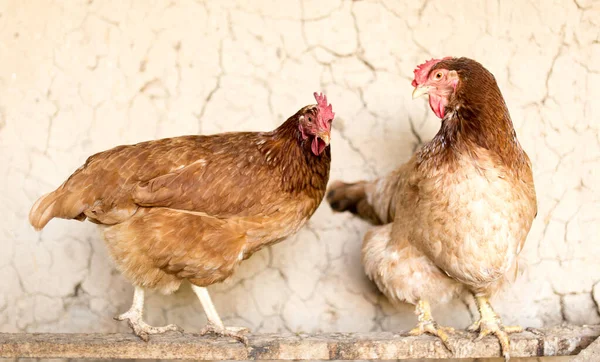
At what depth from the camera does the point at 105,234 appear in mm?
2441

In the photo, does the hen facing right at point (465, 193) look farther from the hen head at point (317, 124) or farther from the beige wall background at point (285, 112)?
the beige wall background at point (285, 112)

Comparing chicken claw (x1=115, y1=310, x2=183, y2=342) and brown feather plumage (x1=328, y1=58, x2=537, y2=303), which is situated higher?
brown feather plumage (x1=328, y1=58, x2=537, y2=303)

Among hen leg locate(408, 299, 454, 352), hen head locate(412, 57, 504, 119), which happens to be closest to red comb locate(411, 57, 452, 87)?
hen head locate(412, 57, 504, 119)

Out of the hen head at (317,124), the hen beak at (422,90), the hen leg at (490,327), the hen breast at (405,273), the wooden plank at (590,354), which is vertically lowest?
the wooden plank at (590,354)

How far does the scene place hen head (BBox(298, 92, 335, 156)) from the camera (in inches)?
93.0

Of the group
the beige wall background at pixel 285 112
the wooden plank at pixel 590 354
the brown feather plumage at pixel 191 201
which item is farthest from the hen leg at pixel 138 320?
the wooden plank at pixel 590 354

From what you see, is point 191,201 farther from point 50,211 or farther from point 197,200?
point 50,211

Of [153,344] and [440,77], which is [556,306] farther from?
[153,344]

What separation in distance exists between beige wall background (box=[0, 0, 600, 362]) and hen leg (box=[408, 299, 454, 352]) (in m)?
0.36

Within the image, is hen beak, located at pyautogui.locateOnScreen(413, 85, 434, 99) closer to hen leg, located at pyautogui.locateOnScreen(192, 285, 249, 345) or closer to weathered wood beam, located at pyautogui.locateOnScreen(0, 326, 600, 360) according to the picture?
weathered wood beam, located at pyautogui.locateOnScreen(0, 326, 600, 360)

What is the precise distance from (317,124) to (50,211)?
0.98 metres

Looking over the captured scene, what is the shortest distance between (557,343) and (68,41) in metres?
2.31

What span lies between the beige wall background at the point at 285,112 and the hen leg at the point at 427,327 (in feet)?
1.18

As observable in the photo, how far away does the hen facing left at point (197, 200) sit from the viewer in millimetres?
2352
